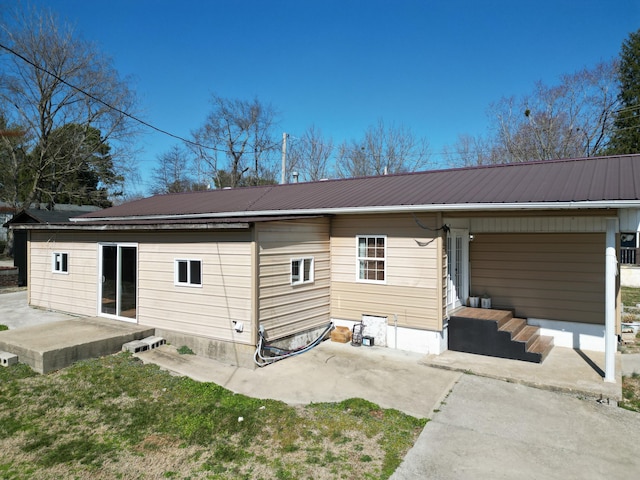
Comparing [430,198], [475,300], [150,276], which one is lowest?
[475,300]

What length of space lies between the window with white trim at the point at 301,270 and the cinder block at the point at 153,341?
282 cm

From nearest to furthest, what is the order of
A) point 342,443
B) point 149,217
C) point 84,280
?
1. point 342,443
2. point 84,280
3. point 149,217

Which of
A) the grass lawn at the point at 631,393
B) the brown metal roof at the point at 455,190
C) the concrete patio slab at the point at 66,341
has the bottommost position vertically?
the grass lawn at the point at 631,393

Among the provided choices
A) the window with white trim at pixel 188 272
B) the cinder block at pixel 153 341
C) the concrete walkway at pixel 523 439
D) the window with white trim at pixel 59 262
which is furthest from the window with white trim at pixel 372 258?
the window with white trim at pixel 59 262

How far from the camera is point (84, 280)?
32.2ft

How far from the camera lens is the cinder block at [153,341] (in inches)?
311

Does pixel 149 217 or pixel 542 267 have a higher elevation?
pixel 149 217

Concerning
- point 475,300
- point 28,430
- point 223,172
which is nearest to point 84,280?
point 28,430

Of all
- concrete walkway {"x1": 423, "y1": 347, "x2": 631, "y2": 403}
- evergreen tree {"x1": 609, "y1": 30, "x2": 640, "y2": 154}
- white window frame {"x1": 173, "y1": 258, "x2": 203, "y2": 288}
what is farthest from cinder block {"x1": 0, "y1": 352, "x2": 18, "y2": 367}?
evergreen tree {"x1": 609, "y1": 30, "x2": 640, "y2": 154}

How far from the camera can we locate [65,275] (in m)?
10.3

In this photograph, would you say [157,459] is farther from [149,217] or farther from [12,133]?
[12,133]

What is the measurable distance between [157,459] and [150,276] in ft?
16.5

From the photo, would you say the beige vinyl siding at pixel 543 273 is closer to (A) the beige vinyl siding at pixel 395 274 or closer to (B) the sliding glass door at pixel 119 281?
(A) the beige vinyl siding at pixel 395 274

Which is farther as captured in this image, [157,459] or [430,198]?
[430,198]
